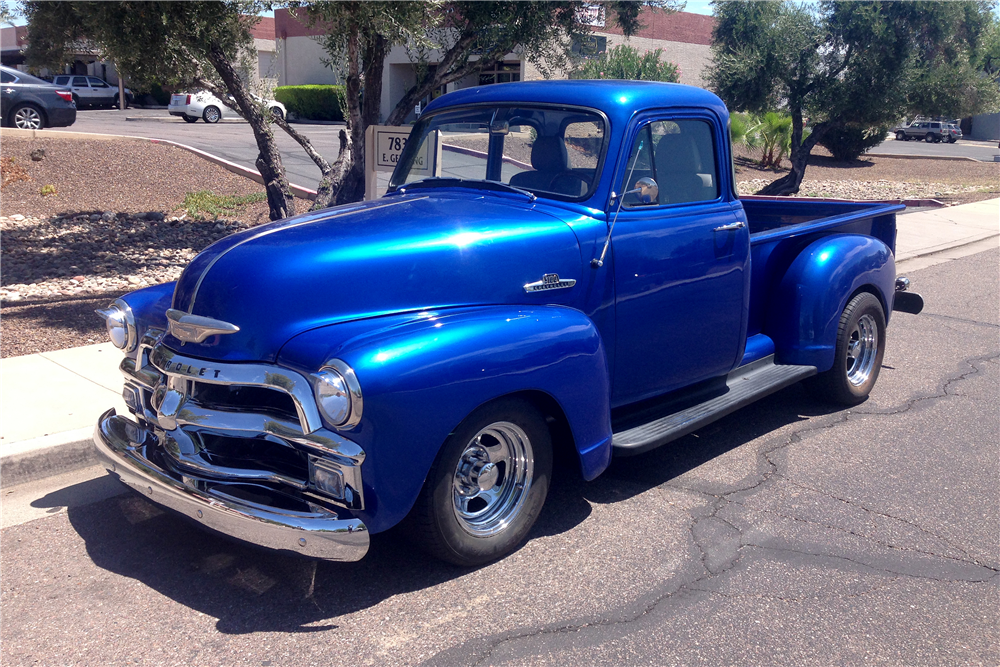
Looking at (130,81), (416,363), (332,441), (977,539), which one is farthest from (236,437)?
(130,81)

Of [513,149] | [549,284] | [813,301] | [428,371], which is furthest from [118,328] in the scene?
[813,301]

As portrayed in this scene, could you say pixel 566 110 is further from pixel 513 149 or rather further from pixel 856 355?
pixel 856 355

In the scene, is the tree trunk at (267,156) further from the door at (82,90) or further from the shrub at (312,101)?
the door at (82,90)

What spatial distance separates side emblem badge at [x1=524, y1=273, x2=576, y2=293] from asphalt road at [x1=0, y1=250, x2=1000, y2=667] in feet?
3.73

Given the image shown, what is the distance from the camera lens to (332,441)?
10.0ft

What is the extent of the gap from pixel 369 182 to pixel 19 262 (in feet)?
14.1

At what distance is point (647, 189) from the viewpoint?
420 cm

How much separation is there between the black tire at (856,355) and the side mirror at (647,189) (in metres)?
1.96

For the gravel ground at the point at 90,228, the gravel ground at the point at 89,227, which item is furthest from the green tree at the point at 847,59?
the gravel ground at the point at 90,228

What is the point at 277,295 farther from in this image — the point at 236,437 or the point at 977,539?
the point at 977,539

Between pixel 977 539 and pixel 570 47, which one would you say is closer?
pixel 977 539

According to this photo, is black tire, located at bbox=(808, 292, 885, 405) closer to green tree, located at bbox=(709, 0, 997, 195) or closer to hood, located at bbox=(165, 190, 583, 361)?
hood, located at bbox=(165, 190, 583, 361)

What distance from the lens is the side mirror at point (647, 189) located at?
13.8 ft

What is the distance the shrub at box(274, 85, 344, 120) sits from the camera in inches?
1455
